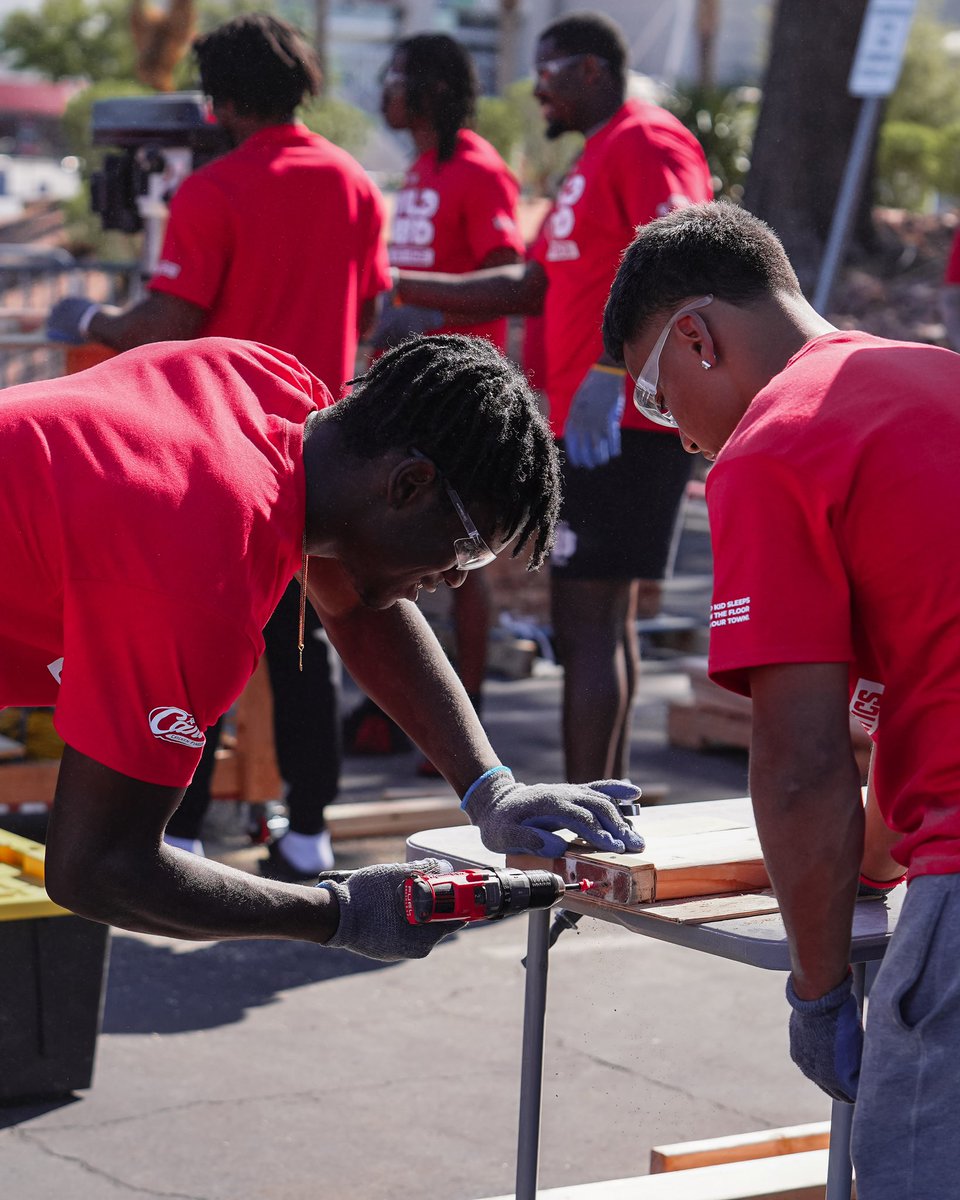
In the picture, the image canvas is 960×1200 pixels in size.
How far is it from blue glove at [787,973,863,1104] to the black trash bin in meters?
1.85

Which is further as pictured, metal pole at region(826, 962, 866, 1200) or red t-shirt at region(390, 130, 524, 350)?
red t-shirt at region(390, 130, 524, 350)

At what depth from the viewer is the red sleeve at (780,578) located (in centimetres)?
205

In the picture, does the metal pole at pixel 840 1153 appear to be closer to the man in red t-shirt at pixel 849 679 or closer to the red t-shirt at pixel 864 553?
the man in red t-shirt at pixel 849 679

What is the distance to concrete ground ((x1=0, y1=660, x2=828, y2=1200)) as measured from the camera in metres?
3.46

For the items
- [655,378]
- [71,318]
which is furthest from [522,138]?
[655,378]

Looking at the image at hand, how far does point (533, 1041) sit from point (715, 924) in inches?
18.3

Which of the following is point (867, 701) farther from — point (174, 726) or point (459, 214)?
point (459, 214)

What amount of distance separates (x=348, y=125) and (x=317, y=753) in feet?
96.0

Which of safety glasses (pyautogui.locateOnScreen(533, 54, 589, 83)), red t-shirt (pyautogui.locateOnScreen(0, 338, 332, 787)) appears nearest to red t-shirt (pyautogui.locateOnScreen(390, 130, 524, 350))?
safety glasses (pyautogui.locateOnScreen(533, 54, 589, 83))

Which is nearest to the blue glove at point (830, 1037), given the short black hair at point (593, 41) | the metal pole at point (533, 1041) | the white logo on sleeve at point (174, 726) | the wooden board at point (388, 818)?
the metal pole at point (533, 1041)

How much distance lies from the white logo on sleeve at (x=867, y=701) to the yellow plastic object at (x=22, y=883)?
70.1 inches

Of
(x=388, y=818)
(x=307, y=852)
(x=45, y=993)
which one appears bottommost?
(x=388, y=818)

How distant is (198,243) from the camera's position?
4.70 metres

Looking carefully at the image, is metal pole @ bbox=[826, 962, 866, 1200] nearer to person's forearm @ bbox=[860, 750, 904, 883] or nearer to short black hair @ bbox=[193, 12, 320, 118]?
person's forearm @ bbox=[860, 750, 904, 883]
